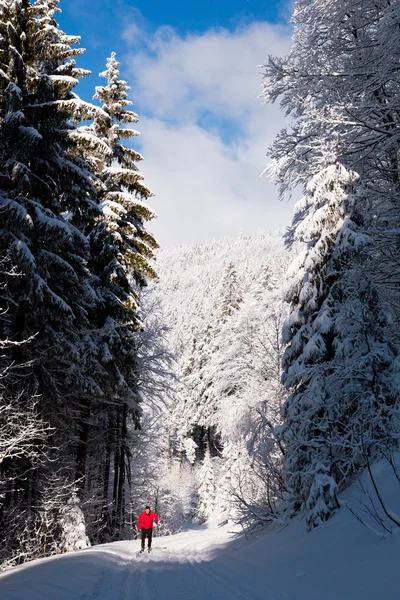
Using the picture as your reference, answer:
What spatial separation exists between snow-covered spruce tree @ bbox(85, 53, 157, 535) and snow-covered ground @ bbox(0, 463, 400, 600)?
7334 millimetres

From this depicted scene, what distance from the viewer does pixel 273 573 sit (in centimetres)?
773

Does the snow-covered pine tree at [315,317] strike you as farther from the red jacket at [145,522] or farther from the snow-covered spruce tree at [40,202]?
the snow-covered spruce tree at [40,202]

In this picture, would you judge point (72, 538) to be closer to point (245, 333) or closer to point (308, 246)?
point (308, 246)

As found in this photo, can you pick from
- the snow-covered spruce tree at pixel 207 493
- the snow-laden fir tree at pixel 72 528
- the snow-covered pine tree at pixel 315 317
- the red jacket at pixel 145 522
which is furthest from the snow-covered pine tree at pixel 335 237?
the snow-covered spruce tree at pixel 207 493

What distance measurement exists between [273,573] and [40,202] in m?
10.7

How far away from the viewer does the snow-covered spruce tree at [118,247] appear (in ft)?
53.1

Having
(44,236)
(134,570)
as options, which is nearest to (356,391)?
(134,570)

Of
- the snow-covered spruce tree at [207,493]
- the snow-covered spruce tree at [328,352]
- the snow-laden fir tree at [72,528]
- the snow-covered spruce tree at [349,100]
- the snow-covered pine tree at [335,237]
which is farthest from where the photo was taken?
the snow-covered spruce tree at [207,493]

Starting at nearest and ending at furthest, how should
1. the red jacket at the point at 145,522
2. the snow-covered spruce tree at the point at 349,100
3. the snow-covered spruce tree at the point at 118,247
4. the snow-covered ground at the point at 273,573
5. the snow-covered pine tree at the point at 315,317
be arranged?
the snow-covered ground at the point at 273,573 → the snow-covered spruce tree at the point at 349,100 → the snow-covered pine tree at the point at 315,317 → the red jacket at the point at 145,522 → the snow-covered spruce tree at the point at 118,247

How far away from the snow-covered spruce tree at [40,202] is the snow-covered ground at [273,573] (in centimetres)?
A: 401

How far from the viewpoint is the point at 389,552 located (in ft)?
19.3

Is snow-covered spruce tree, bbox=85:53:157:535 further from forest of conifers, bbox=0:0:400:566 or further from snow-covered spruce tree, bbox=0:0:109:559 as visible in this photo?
snow-covered spruce tree, bbox=0:0:109:559

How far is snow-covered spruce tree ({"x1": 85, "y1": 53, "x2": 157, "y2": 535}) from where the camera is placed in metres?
16.2

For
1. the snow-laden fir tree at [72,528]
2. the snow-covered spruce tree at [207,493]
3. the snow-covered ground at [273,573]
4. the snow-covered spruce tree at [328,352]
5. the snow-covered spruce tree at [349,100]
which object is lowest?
the snow-covered spruce tree at [207,493]
